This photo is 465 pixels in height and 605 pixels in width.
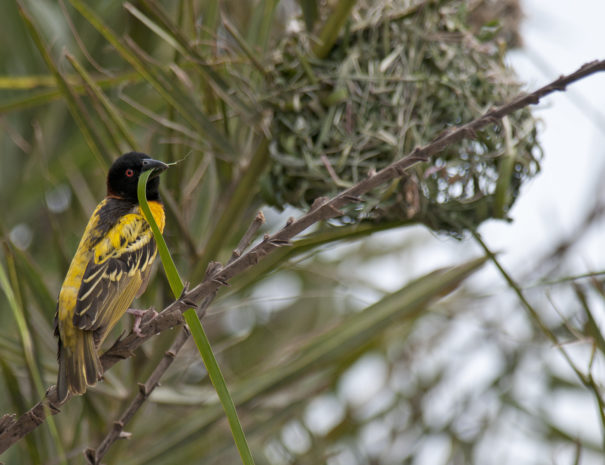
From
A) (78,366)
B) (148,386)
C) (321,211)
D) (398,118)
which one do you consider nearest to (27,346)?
(78,366)

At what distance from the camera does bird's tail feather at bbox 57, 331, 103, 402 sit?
134 centimetres

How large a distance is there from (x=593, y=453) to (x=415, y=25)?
1563 millimetres

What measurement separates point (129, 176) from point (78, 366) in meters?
0.60

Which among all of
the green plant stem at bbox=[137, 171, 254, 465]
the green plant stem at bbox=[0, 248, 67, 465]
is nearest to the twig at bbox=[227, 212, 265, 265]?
the green plant stem at bbox=[137, 171, 254, 465]

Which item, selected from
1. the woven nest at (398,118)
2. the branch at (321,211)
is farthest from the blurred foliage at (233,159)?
the branch at (321,211)

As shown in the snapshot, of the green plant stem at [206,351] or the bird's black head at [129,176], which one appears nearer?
the green plant stem at [206,351]

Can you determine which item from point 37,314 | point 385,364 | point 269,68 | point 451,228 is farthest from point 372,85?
point 385,364

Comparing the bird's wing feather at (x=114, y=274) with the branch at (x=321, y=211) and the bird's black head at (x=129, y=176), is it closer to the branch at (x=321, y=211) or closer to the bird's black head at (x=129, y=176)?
the bird's black head at (x=129, y=176)

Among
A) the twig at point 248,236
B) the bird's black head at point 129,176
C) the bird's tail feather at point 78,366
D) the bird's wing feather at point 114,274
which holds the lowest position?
the twig at point 248,236

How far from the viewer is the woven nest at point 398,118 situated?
1902mm

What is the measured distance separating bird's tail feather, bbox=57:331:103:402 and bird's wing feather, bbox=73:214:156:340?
0.04 m

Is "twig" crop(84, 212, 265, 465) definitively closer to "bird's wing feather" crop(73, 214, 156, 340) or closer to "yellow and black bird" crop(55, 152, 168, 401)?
"yellow and black bird" crop(55, 152, 168, 401)

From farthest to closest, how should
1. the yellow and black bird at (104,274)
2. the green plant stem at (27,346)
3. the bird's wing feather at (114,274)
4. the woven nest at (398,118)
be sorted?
the woven nest at (398,118) → the bird's wing feather at (114,274) → the yellow and black bird at (104,274) → the green plant stem at (27,346)

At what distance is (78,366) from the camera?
1.40 metres
